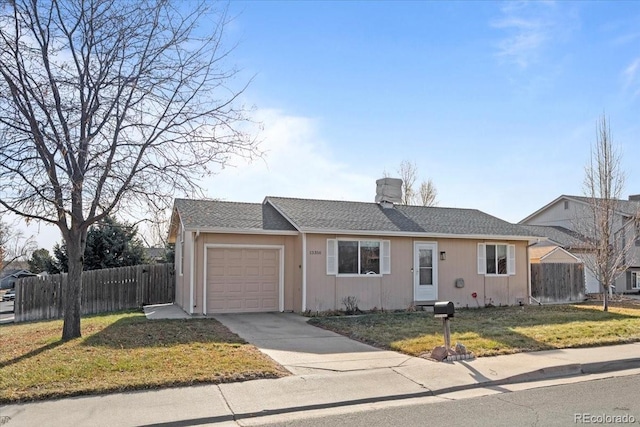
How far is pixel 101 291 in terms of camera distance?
18609 millimetres

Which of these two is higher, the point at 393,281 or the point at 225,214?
the point at 225,214

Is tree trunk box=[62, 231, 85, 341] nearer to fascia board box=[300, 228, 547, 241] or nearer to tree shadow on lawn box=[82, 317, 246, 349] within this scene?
tree shadow on lawn box=[82, 317, 246, 349]

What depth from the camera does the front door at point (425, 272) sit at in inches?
690

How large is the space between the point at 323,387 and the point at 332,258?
29.7 ft

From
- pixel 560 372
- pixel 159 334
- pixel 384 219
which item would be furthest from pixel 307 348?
pixel 384 219

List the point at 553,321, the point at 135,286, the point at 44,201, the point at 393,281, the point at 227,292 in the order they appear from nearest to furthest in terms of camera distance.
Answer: the point at 44,201, the point at 553,321, the point at 227,292, the point at 393,281, the point at 135,286

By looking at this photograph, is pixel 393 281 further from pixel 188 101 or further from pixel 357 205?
pixel 188 101

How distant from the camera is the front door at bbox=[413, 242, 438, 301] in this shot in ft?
57.5

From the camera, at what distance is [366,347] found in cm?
1034

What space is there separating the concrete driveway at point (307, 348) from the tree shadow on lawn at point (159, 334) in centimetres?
52

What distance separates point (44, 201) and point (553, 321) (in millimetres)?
13027

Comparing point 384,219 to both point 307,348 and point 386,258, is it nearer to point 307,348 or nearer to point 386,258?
point 386,258

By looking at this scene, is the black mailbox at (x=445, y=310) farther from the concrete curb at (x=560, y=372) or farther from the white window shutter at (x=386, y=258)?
the white window shutter at (x=386, y=258)

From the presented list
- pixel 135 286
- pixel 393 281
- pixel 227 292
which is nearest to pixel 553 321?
pixel 393 281
